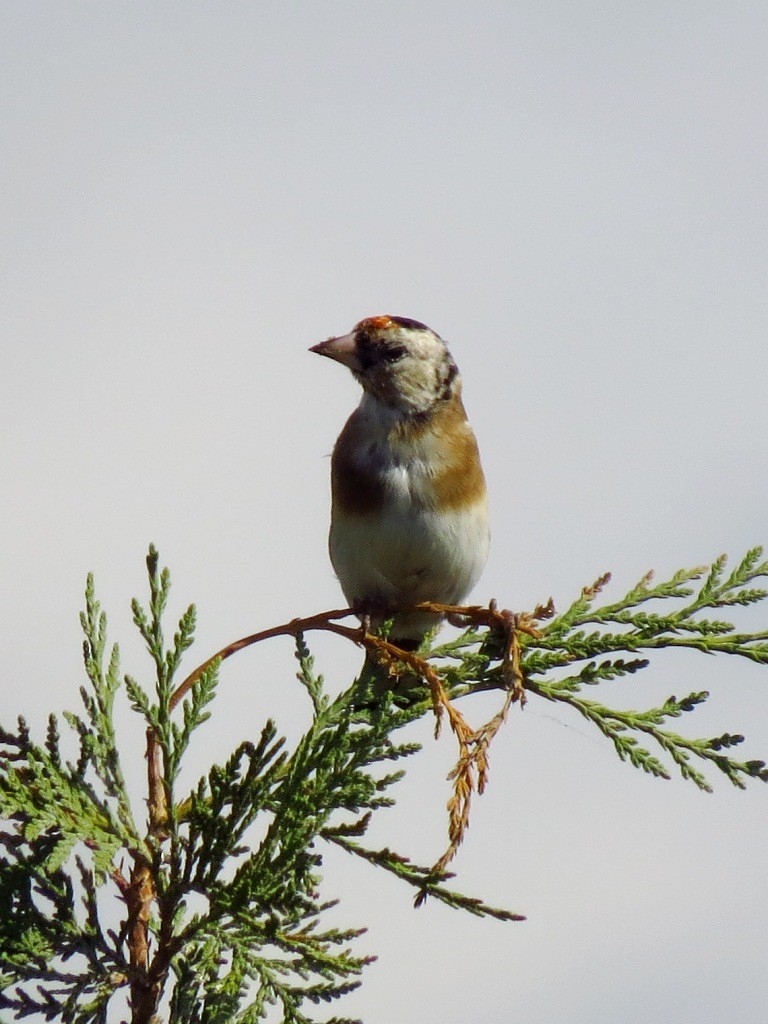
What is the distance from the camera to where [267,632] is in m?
3.63

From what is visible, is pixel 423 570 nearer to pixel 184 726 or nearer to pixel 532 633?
pixel 532 633

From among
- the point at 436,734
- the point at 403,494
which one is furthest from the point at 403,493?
the point at 436,734

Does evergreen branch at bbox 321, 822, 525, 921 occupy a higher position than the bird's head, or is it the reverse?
the bird's head

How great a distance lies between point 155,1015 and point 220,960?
0.20 m

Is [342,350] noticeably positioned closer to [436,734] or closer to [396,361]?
[396,361]

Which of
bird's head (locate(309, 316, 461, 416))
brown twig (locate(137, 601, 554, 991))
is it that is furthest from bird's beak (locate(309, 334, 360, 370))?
brown twig (locate(137, 601, 554, 991))

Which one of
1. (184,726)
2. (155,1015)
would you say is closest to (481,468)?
(184,726)

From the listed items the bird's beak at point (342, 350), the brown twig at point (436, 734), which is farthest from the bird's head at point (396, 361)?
the brown twig at point (436, 734)

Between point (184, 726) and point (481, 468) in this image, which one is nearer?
point (184, 726)

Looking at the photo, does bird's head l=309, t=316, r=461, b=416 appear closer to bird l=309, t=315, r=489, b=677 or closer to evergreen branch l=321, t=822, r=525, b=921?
bird l=309, t=315, r=489, b=677

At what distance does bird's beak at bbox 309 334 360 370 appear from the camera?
5504mm

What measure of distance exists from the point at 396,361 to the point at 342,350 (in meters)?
0.23

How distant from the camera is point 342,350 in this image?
5512 mm

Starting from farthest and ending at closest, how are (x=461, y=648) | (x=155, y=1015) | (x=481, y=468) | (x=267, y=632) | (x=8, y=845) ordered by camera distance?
1. (x=481, y=468)
2. (x=461, y=648)
3. (x=267, y=632)
4. (x=8, y=845)
5. (x=155, y=1015)
